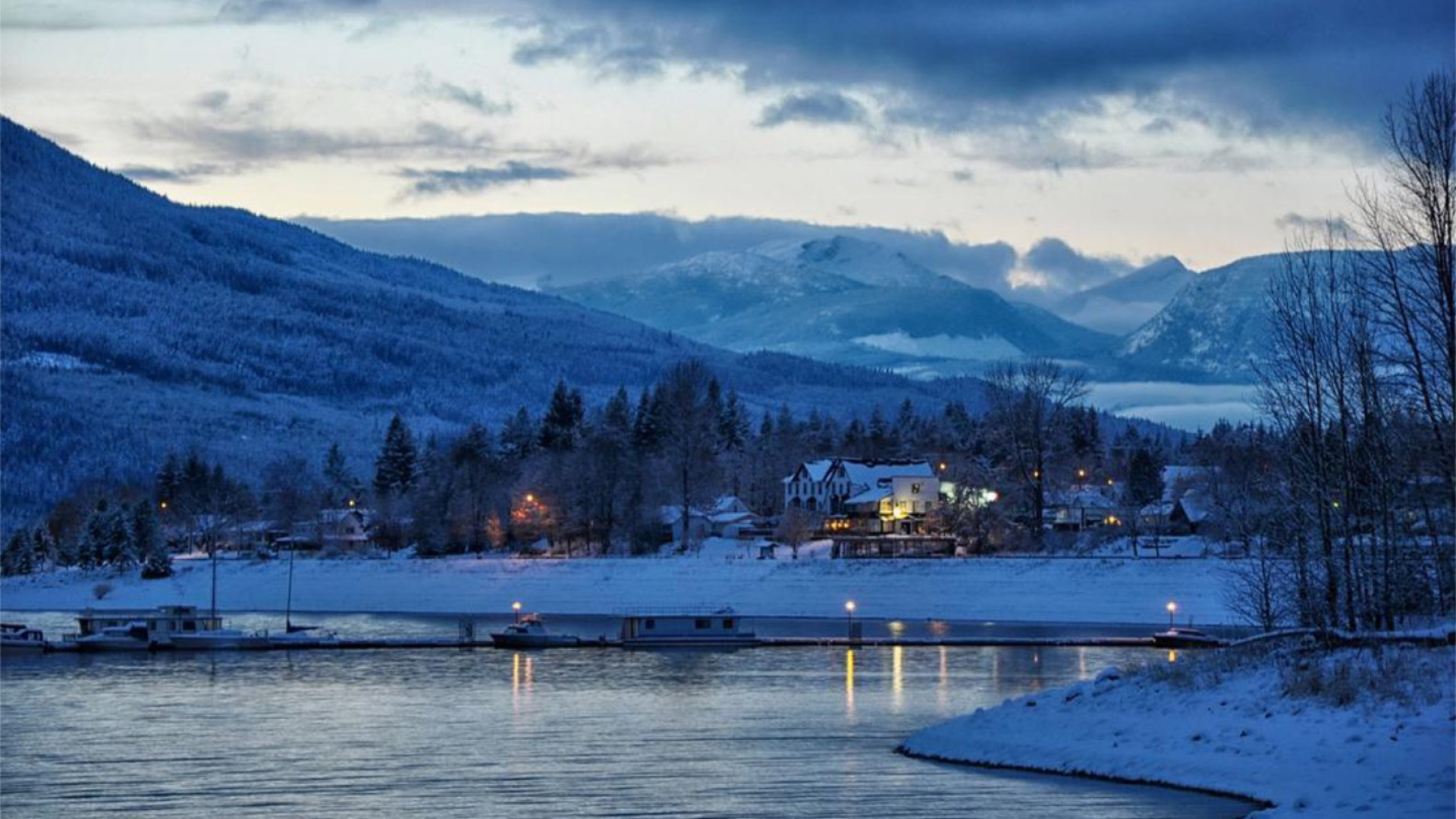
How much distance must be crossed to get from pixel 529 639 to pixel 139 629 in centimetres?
2200

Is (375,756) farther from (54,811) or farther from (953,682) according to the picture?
(953,682)

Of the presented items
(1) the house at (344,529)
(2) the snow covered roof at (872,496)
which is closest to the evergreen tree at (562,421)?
(1) the house at (344,529)

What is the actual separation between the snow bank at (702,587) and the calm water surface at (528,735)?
1716 centimetres

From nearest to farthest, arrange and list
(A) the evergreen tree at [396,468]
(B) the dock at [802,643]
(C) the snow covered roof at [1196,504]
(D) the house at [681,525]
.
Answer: (B) the dock at [802,643]
(C) the snow covered roof at [1196,504]
(D) the house at [681,525]
(A) the evergreen tree at [396,468]

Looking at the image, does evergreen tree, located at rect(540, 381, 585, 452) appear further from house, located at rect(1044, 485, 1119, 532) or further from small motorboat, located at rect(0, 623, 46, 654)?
small motorboat, located at rect(0, 623, 46, 654)

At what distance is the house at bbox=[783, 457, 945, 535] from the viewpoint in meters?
152

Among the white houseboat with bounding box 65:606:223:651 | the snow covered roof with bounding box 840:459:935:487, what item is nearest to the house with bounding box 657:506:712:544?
the snow covered roof with bounding box 840:459:935:487

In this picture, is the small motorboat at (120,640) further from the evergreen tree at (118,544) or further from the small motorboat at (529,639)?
the evergreen tree at (118,544)

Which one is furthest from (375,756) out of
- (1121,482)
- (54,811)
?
(1121,482)

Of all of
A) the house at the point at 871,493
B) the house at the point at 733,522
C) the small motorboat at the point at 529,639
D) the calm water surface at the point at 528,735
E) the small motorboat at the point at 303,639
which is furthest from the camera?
the house at the point at 871,493

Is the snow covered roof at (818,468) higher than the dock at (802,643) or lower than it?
higher

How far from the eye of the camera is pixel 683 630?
3893 inches

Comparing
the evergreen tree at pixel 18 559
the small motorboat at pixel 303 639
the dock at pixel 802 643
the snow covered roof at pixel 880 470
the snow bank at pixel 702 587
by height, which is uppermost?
the snow covered roof at pixel 880 470

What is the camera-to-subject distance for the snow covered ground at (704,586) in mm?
103688
